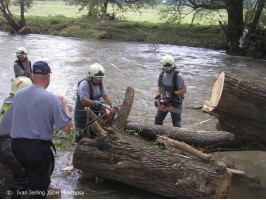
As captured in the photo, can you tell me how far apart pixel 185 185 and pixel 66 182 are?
2058 mm

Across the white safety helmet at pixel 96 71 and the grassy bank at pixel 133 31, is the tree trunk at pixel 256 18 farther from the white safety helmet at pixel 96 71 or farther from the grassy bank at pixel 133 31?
the white safety helmet at pixel 96 71

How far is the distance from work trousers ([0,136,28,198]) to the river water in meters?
0.91

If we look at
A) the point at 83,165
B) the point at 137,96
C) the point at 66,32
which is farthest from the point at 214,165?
the point at 66,32

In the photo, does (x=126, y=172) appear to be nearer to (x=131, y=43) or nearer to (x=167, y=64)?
(x=167, y=64)

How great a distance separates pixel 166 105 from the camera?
7703 mm

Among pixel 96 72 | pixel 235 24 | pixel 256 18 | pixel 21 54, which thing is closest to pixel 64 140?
pixel 96 72

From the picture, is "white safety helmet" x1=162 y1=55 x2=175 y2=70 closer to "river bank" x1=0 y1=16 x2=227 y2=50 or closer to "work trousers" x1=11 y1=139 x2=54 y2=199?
"work trousers" x1=11 y1=139 x2=54 y2=199

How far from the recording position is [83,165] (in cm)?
579

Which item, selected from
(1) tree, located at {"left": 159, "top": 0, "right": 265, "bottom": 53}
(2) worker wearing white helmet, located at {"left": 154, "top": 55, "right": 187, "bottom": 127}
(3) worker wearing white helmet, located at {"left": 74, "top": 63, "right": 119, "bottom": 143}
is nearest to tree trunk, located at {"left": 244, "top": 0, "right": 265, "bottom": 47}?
(1) tree, located at {"left": 159, "top": 0, "right": 265, "bottom": 53}

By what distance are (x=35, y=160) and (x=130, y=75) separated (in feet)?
39.8

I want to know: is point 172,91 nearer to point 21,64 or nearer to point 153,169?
point 153,169

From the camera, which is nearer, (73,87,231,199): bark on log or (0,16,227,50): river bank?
(73,87,231,199): bark on log

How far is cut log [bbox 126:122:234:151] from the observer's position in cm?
652

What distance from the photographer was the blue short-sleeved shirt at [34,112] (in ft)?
13.5
